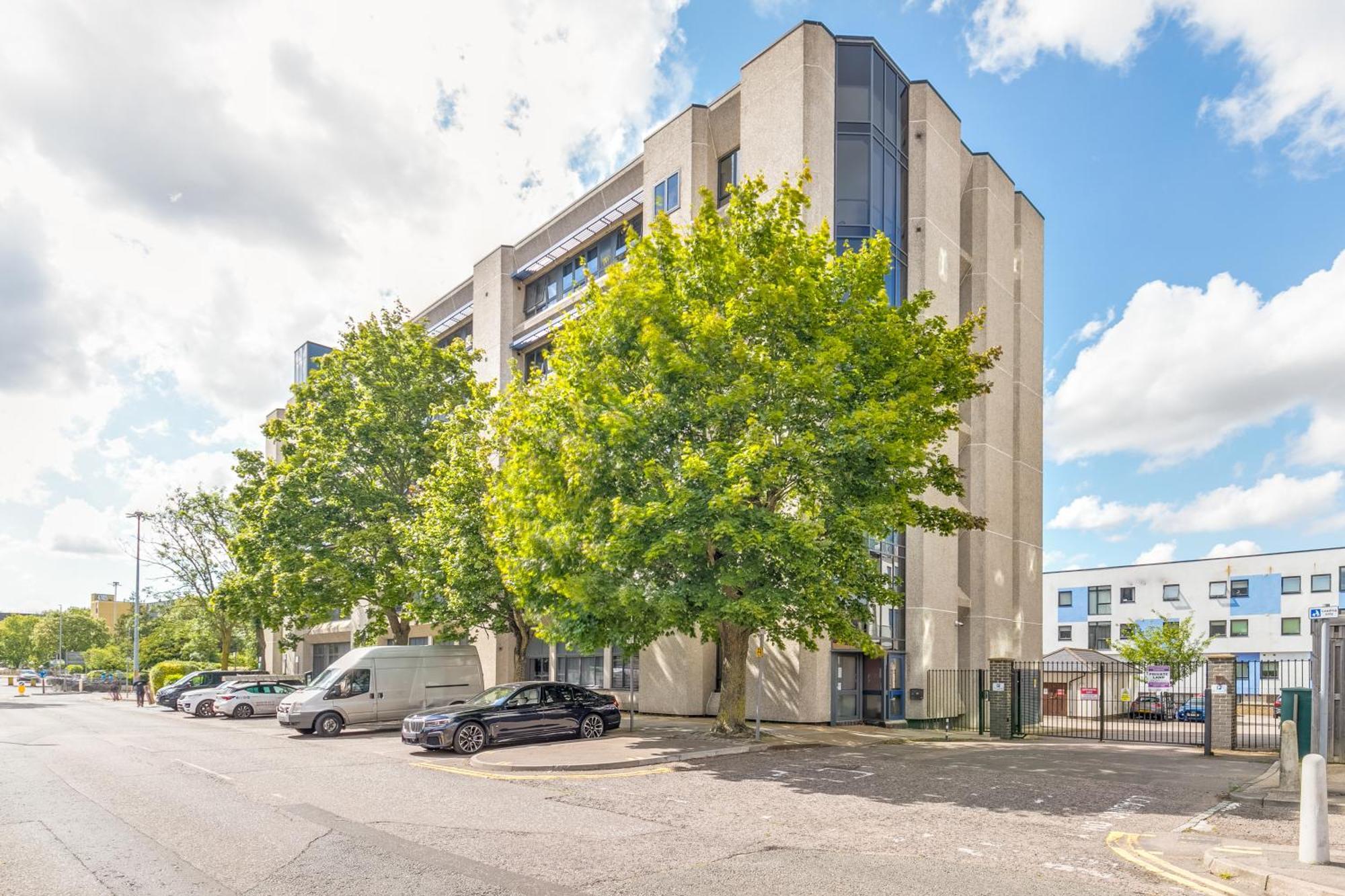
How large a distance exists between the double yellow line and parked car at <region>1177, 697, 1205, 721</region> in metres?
25.9

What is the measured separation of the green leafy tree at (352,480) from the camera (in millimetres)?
31078

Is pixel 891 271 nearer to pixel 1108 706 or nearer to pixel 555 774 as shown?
pixel 555 774

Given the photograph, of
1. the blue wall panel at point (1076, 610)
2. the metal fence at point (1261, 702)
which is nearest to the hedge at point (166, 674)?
the metal fence at point (1261, 702)

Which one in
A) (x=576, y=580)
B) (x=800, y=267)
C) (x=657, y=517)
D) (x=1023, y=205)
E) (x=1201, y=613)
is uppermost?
(x=1023, y=205)

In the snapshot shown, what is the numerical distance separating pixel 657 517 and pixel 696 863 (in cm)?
880

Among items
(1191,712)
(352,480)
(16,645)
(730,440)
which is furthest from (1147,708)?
(16,645)

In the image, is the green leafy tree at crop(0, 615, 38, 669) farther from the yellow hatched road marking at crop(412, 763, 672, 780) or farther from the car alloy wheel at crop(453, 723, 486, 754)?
the yellow hatched road marking at crop(412, 763, 672, 780)

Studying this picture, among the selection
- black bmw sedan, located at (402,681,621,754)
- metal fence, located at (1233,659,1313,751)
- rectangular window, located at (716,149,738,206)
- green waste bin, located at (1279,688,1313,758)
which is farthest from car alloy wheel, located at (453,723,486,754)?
rectangular window, located at (716,149,738,206)

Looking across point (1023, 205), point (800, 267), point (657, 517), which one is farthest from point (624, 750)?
point (1023, 205)

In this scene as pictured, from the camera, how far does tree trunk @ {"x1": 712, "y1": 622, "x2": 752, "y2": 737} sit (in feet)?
68.3

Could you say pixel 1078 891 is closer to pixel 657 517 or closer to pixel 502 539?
pixel 657 517

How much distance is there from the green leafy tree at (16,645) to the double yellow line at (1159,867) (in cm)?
13040

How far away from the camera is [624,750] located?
1827 cm

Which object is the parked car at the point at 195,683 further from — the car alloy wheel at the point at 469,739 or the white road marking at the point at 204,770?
the car alloy wheel at the point at 469,739
